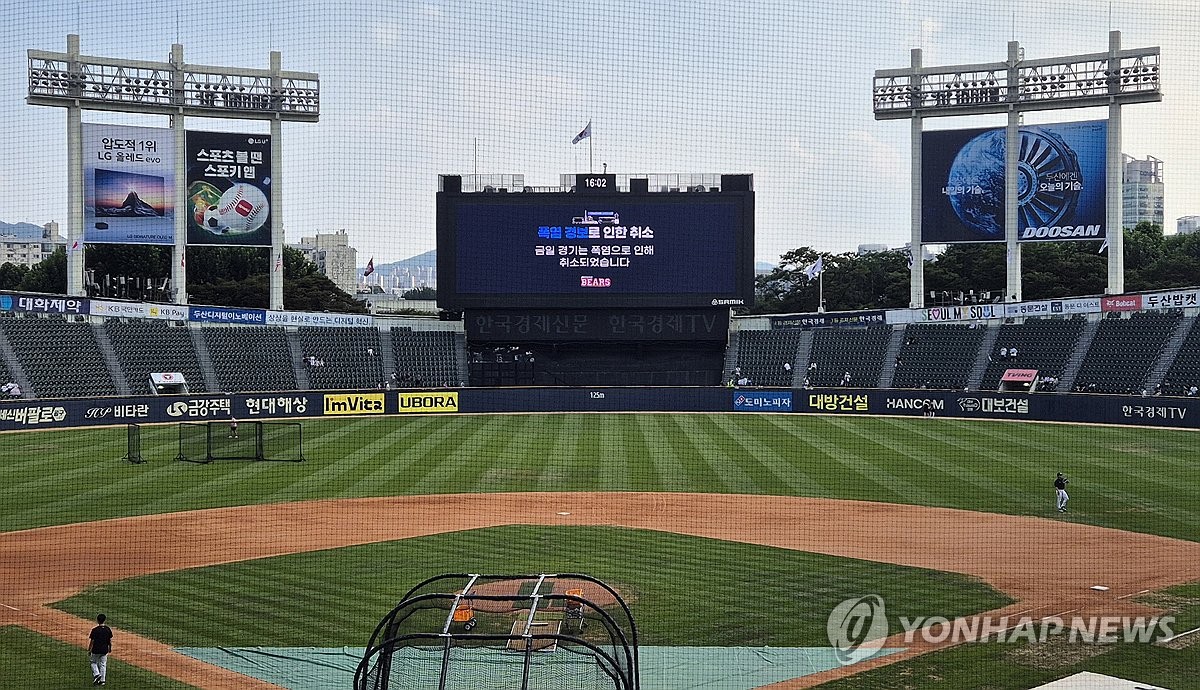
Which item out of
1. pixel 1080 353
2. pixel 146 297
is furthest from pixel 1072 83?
pixel 146 297

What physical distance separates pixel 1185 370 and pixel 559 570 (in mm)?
28770

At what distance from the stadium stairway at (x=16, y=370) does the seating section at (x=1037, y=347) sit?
35.1m

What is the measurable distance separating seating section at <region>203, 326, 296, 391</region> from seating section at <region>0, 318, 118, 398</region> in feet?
14.9

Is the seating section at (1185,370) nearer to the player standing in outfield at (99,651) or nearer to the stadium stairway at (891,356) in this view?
the stadium stairway at (891,356)

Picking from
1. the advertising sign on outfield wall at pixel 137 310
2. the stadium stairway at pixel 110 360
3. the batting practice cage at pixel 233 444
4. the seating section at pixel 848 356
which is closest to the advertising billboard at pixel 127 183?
the advertising sign on outfield wall at pixel 137 310

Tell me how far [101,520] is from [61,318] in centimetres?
2214

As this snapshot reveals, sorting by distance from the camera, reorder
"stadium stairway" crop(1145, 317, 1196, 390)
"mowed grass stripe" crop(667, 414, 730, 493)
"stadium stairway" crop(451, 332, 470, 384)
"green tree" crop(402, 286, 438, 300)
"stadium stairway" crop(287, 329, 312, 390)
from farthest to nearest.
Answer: "green tree" crop(402, 286, 438, 300)
"stadium stairway" crop(451, 332, 470, 384)
"stadium stairway" crop(287, 329, 312, 390)
"stadium stairway" crop(1145, 317, 1196, 390)
"mowed grass stripe" crop(667, 414, 730, 493)

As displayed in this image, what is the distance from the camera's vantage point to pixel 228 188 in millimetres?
41469

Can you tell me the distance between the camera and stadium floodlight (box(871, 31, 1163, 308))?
40.5m

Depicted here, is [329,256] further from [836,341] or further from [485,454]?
[485,454]

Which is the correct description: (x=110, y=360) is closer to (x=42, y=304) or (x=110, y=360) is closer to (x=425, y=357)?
(x=42, y=304)

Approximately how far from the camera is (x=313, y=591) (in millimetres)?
14508

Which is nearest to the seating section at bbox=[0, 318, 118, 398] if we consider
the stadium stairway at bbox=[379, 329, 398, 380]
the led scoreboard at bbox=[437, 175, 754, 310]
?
the stadium stairway at bbox=[379, 329, 398, 380]

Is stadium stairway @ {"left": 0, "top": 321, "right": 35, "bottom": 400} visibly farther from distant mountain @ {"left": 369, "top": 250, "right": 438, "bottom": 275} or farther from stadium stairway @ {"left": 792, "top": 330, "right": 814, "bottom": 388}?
stadium stairway @ {"left": 792, "top": 330, "right": 814, "bottom": 388}
